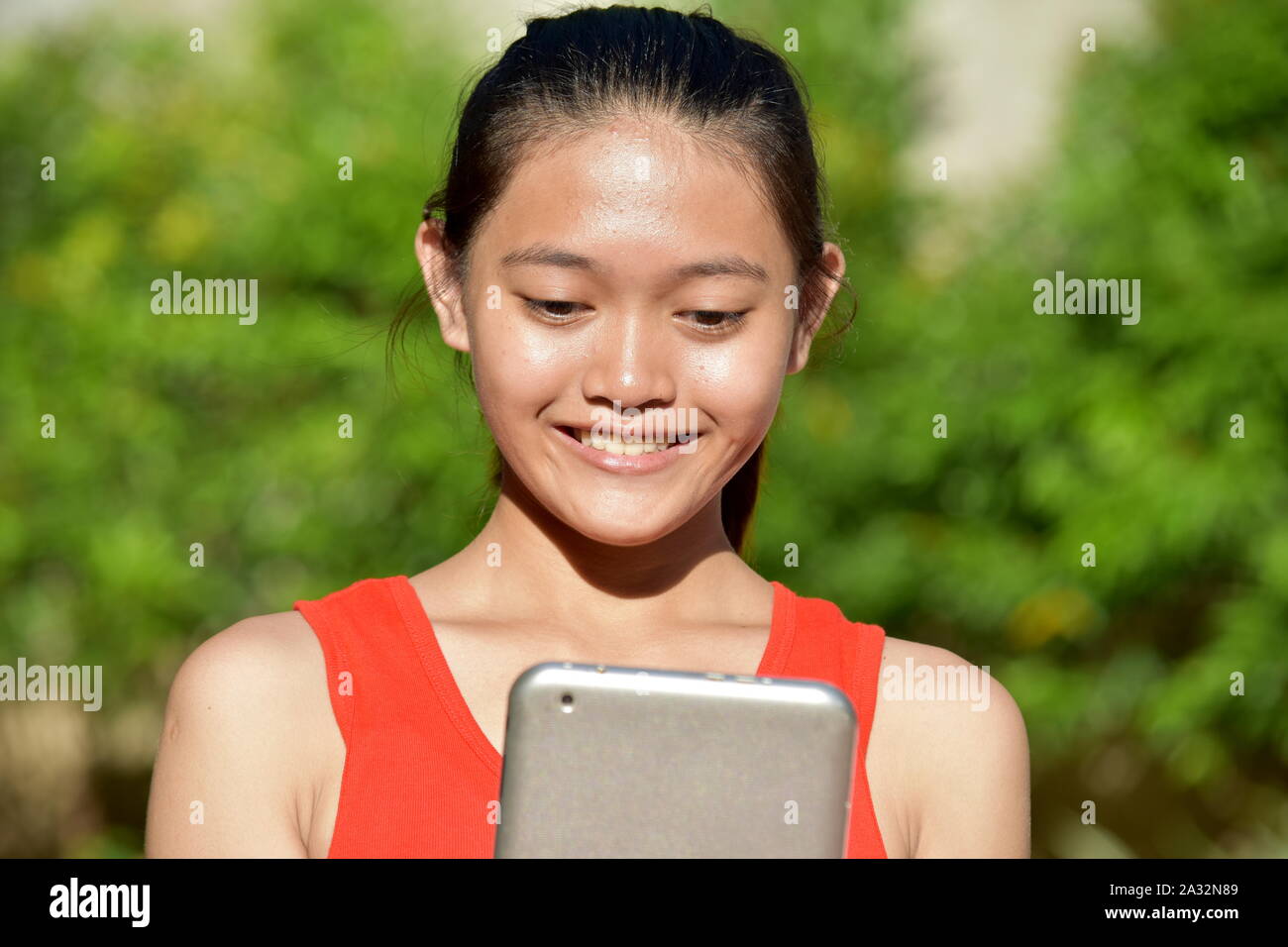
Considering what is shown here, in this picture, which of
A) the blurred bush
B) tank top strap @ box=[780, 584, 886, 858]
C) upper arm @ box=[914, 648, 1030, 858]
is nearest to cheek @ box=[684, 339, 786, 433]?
tank top strap @ box=[780, 584, 886, 858]

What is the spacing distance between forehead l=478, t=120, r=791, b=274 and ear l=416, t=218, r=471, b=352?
0.11m

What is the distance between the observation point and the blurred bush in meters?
4.46

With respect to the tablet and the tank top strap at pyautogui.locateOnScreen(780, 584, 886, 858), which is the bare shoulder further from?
the tablet

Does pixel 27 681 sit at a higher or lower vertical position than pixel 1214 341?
lower

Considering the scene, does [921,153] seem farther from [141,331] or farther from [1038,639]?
[141,331]

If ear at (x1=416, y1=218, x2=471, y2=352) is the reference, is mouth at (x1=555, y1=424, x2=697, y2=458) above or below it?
below

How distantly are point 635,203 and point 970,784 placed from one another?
78 centimetres

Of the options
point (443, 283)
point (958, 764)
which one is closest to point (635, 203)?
point (443, 283)

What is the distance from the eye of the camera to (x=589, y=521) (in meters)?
1.73

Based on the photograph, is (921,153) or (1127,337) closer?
(1127,337)

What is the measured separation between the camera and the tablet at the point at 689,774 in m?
1.40

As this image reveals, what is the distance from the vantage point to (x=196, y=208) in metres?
4.84
